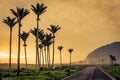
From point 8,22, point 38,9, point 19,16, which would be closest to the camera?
point 19,16

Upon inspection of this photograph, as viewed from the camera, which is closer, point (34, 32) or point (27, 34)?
point (34, 32)

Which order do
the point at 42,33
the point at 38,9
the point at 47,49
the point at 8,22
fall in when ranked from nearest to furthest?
the point at 38,9 < the point at 8,22 < the point at 42,33 < the point at 47,49

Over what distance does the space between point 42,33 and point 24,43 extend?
9.99 metres

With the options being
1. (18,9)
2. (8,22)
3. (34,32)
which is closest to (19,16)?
(18,9)

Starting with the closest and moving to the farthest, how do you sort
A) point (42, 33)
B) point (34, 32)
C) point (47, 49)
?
point (34, 32)
point (42, 33)
point (47, 49)

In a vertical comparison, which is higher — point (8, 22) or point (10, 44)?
point (8, 22)

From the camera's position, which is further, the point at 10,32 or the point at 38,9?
the point at 10,32

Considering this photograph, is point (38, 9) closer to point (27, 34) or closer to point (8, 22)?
point (8, 22)

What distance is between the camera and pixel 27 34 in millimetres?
140375

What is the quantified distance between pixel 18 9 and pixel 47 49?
6855 cm

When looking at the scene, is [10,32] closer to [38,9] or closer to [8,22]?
[8,22]

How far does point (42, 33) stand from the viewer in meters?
139

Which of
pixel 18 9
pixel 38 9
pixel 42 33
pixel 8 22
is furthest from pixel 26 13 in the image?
pixel 42 33

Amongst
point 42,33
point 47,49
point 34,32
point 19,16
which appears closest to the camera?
point 19,16
